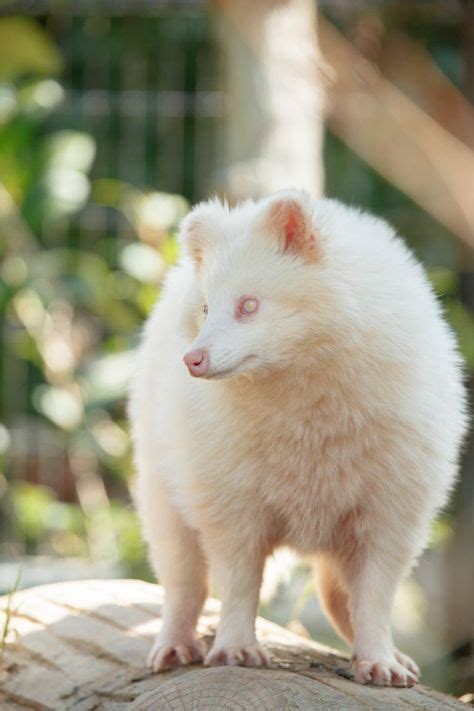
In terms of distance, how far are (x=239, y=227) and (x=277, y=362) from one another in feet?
1.36

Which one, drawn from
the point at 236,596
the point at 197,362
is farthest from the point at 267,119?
the point at 197,362

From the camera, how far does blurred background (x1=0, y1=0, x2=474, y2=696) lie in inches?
225

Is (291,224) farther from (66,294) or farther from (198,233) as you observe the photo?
(66,294)

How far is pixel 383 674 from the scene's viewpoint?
339cm

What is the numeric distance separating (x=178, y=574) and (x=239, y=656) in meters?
0.42

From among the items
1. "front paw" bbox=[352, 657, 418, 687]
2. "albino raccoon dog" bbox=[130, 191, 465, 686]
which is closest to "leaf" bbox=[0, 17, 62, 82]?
"albino raccoon dog" bbox=[130, 191, 465, 686]

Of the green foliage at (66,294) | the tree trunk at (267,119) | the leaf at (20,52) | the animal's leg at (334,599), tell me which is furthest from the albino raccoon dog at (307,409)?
the leaf at (20,52)

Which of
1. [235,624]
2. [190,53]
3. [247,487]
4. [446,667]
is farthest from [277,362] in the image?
[190,53]

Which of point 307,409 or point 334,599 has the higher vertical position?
point 307,409

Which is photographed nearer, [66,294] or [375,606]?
[375,606]

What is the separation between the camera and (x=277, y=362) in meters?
3.23

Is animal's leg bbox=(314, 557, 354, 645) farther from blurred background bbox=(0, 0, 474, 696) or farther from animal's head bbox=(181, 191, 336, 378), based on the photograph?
animal's head bbox=(181, 191, 336, 378)

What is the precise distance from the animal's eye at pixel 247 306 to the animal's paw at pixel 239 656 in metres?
0.93

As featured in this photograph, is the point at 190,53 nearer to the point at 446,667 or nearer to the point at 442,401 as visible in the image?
the point at 446,667
